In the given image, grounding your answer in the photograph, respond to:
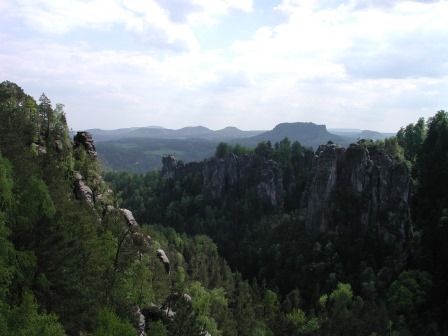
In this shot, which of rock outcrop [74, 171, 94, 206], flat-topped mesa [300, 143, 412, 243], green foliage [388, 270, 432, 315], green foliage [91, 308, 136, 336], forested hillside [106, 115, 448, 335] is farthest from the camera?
flat-topped mesa [300, 143, 412, 243]

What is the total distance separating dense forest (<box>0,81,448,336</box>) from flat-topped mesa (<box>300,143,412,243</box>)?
4.37ft

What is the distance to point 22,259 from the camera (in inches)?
1505

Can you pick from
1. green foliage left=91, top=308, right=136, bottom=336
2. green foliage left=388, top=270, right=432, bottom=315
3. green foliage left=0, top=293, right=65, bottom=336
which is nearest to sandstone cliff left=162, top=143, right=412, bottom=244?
green foliage left=388, top=270, right=432, bottom=315

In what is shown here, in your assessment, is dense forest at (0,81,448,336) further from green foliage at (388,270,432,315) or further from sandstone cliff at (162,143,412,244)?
sandstone cliff at (162,143,412,244)

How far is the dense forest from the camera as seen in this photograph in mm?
41438

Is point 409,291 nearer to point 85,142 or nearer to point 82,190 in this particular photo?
point 82,190

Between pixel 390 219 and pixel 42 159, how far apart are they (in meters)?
88.1

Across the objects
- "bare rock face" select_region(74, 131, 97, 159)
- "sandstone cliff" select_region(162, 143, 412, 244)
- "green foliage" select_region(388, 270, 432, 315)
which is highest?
"bare rock face" select_region(74, 131, 97, 159)

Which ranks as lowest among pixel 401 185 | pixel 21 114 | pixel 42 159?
pixel 401 185

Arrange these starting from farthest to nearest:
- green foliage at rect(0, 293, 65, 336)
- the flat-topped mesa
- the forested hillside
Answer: the flat-topped mesa
the forested hillside
green foliage at rect(0, 293, 65, 336)

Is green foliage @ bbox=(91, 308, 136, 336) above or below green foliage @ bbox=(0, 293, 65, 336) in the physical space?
below

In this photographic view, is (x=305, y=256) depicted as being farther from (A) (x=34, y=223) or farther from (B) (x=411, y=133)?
(A) (x=34, y=223)

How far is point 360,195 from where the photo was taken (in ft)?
420

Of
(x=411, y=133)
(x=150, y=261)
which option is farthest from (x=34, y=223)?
(x=411, y=133)
